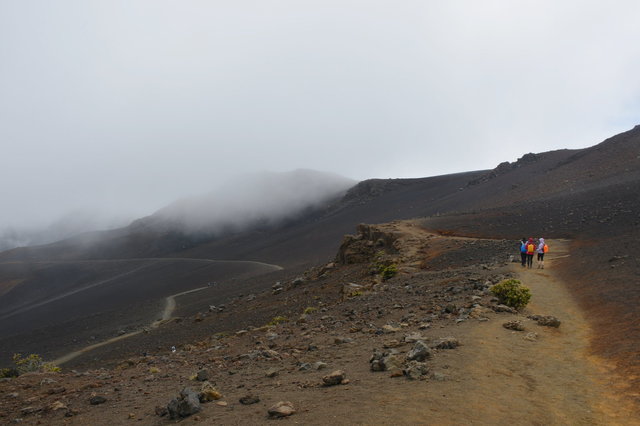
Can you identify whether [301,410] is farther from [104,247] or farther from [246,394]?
[104,247]

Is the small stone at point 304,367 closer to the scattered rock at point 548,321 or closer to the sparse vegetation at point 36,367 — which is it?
the scattered rock at point 548,321

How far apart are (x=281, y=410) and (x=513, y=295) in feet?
26.2

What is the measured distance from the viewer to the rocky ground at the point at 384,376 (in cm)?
595

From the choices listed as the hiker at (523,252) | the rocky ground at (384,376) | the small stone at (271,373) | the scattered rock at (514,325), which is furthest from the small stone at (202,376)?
the hiker at (523,252)

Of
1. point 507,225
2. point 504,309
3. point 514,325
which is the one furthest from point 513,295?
point 507,225

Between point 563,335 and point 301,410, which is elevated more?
point 301,410

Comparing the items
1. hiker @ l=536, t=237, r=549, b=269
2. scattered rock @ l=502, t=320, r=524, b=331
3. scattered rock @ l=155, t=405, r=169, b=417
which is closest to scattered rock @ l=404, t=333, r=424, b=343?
scattered rock @ l=502, t=320, r=524, b=331

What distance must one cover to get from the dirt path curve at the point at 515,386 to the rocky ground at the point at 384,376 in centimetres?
2

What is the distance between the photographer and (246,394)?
710 centimetres

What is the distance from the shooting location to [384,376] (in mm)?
7133

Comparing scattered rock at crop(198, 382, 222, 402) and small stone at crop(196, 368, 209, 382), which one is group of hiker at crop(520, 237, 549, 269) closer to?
small stone at crop(196, 368, 209, 382)

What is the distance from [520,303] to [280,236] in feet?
279

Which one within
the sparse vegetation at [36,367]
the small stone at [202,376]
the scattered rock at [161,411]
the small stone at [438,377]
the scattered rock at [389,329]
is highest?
the scattered rock at [161,411]

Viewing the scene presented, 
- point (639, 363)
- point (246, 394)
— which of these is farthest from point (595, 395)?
point (246, 394)
